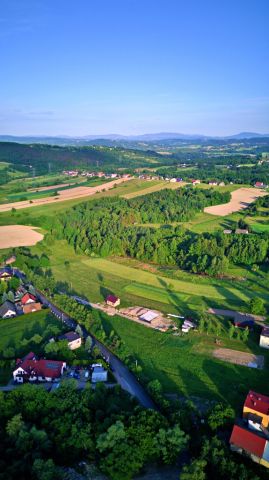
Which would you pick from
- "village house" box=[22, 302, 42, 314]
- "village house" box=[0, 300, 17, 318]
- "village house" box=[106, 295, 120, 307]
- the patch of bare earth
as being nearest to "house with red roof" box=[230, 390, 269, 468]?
the patch of bare earth

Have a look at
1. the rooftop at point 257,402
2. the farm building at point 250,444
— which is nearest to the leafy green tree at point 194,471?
the farm building at point 250,444

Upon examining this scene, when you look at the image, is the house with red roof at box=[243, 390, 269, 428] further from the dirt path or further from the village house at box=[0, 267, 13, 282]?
the village house at box=[0, 267, 13, 282]

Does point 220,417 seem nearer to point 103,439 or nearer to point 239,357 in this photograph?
point 103,439

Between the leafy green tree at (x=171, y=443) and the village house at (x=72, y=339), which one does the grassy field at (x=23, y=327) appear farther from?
the leafy green tree at (x=171, y=443)

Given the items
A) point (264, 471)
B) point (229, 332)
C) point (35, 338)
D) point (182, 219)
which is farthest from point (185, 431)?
point (182, 219)

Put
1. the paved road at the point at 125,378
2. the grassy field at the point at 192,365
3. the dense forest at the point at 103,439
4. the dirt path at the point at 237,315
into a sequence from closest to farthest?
the dense forest at the point at 103,439, the paved road at the point at 125,378, the grassy field at the point at 192,365, the dirt path at the point at 237,315

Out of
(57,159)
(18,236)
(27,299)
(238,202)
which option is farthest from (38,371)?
(57,159)
